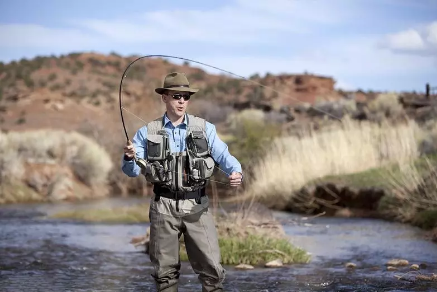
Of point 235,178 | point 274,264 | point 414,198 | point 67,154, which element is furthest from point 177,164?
point 67,154

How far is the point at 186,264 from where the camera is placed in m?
10.3

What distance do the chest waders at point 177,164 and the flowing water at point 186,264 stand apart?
7.95 feet

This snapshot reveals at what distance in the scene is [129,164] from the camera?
239 inches

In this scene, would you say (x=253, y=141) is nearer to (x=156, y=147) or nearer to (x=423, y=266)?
(x=423, y=266)

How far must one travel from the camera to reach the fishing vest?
243 inches

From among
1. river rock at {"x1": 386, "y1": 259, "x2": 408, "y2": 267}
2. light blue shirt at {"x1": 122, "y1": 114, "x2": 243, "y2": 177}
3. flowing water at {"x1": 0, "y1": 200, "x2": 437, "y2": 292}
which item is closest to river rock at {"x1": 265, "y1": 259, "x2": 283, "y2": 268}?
flowing water at {"x1": 0, "y1": 200, "x2": 437, "y2": 292}

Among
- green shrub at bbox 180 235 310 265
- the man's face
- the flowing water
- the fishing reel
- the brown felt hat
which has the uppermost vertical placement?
the brown felt hat

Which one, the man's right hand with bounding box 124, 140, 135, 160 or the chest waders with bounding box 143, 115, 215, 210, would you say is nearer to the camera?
the man's right hand with bounding box 124, 140, 135, 160

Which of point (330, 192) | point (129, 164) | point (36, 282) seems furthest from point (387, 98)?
point (129, 164)

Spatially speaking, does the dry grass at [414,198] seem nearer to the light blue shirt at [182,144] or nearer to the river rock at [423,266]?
the river rock at [423,266]

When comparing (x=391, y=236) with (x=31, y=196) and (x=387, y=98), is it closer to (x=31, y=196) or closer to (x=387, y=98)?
(x=31, y=196)

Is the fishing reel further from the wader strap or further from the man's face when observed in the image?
the man's face

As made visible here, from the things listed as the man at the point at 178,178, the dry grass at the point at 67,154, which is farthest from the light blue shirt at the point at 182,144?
the dry grass at the point at 67,154

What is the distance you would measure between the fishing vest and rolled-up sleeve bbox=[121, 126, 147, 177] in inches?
2.7
